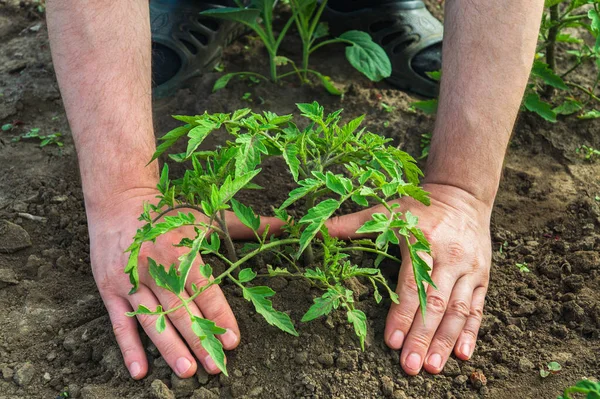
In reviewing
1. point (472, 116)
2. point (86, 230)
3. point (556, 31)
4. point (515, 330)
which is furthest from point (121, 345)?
point (556, 31)

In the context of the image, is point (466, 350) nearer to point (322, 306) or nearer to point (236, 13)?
point (322, 306)

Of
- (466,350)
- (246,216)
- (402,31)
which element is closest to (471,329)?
(466,350)

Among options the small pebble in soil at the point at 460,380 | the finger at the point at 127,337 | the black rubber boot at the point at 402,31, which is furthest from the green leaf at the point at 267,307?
the black rubber boot at the point at 402,31

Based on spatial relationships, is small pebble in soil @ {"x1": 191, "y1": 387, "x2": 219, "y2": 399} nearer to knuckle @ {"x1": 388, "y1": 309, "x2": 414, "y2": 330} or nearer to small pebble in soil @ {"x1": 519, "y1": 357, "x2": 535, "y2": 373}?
knuckle @ {"x1": 388, "y1": 309, "x2": 414, "y2": 330}

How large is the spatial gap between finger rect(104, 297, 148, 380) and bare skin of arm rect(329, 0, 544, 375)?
67 cm

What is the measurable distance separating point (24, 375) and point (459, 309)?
1234 mm

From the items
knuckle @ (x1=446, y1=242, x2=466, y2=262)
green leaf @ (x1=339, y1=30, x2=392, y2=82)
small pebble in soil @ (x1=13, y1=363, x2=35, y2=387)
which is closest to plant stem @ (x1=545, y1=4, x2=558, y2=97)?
green leaf @ (x1=339, y1=30, x2=392, y2=82)

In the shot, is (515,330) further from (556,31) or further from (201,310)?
(556,31)

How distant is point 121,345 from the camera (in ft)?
A: 6.14

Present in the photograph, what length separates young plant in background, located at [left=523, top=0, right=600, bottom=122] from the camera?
2.62m

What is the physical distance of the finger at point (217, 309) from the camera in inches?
72.5

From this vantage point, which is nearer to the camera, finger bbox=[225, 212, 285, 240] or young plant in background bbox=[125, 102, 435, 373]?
young plant in background bbox=[125, 102, 435, 373]

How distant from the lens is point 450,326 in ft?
6.32

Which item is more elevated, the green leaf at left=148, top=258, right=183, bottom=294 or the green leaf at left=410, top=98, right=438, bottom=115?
the green leaf at left=410, top=98, right=438, bottom=115
